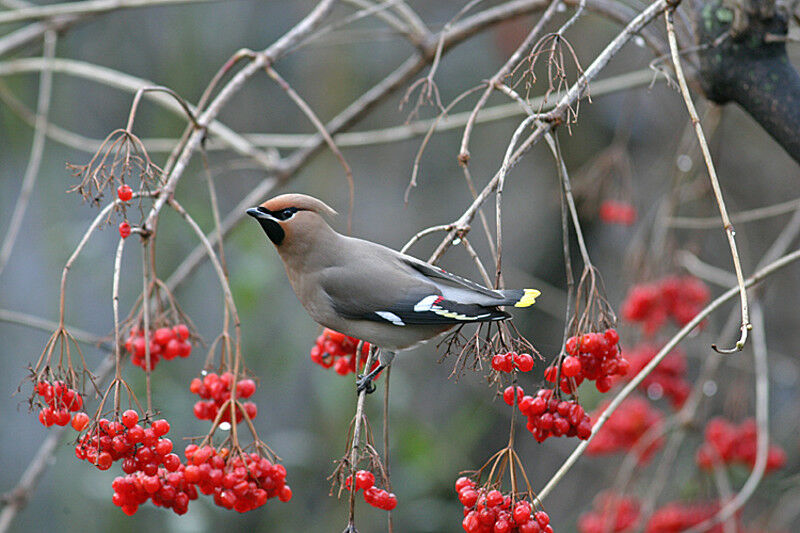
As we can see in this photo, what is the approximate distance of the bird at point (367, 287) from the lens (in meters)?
1.78

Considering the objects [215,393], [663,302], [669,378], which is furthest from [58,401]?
[669,378]

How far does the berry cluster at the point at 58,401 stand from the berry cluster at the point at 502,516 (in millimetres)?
682

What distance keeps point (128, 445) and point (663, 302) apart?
6.09 ft

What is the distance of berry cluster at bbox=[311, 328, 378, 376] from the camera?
1865 mm

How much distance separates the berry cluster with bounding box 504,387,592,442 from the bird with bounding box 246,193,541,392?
0.65ft

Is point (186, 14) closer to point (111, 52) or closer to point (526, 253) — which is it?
point (111, 52)

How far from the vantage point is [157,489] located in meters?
1.47

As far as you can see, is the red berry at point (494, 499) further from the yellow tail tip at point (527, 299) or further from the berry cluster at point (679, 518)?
the berry cluster at point (679, 518)

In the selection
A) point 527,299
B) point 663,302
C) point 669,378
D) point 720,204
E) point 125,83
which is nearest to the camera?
point 720,204

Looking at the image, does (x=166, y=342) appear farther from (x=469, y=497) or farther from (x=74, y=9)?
(x=74, y=9)

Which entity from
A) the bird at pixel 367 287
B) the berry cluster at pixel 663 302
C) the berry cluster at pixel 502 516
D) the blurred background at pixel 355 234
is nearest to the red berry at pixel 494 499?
the berry cluster at pixel 502 516

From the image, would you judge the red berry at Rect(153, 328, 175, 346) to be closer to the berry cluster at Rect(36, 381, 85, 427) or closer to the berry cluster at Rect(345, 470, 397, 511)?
the berry cluster at Rect(36, 381, 85, 427)

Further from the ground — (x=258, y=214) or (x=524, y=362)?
(x=258, y=214)

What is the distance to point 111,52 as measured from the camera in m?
5.11
